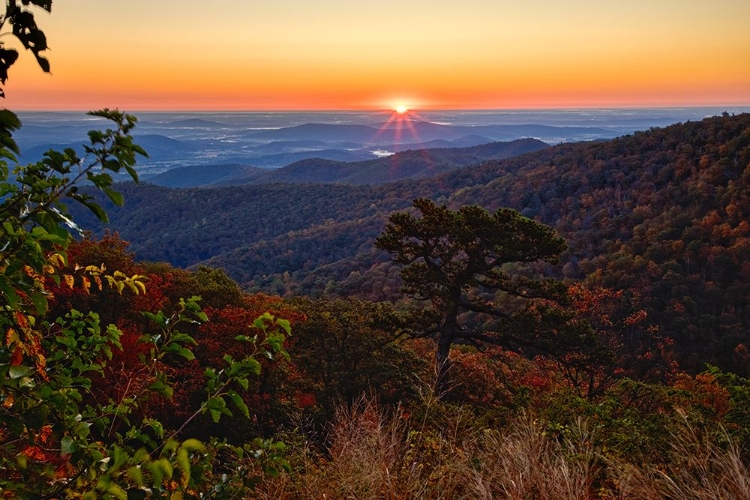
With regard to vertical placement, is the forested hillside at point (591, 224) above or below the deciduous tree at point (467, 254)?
below

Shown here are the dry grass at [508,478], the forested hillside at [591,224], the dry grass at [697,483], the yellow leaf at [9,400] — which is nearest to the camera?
the yellow leaf at [9,400]

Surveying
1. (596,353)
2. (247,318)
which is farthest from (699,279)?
(247,318)

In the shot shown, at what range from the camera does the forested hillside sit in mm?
41812

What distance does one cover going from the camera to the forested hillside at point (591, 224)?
137 ft

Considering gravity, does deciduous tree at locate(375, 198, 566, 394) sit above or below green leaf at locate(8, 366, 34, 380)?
below

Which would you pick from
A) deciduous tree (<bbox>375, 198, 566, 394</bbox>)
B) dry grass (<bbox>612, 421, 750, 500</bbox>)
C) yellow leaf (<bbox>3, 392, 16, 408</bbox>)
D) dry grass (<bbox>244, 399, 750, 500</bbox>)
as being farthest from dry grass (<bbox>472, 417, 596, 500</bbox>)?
deciduous tree (<bbox>375, 198, 566, 394</bbox>)

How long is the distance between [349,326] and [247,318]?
4110 millimetres

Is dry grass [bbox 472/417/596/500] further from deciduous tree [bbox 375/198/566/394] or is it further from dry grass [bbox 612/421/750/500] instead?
deciduous tree [bbox 375/198/566/394]

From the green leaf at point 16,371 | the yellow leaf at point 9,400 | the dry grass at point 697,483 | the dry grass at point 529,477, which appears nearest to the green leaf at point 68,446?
the green leaf at point 16,371

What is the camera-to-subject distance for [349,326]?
57.0ft

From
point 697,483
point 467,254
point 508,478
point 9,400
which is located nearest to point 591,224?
point 467,254

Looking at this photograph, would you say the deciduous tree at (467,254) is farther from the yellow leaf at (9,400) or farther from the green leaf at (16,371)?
the green leaf at (16,371)

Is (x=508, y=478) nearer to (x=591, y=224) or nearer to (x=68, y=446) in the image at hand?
(x=68, y=446)

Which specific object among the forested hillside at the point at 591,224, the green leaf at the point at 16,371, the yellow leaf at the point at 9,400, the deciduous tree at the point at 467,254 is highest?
the green leaf at the point at 16,371
